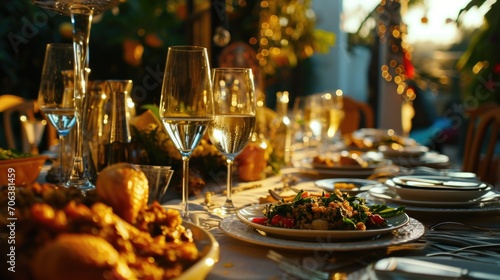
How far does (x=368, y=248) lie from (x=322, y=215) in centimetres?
9

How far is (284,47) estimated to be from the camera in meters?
5.38

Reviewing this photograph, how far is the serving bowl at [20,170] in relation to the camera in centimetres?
127

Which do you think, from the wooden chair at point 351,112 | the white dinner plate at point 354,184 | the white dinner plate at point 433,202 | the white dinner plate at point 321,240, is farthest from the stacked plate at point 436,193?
the wooden chair at point 351,112

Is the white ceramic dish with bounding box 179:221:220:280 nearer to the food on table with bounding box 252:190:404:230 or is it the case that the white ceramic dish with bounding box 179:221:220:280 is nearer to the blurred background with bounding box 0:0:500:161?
the food on table with bounding box 252:190:404:230

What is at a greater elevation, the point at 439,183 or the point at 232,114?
the point at 232,114

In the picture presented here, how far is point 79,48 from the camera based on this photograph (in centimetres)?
132

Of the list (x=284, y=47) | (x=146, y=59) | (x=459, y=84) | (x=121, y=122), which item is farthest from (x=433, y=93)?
(x=121, y=122)

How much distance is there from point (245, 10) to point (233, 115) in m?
4.10

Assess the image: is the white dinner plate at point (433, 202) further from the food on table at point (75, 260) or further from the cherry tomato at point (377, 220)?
the food on table at point (75, 260)

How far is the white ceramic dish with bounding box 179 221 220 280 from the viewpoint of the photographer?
61 cm

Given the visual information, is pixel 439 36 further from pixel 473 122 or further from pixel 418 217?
pixel 418 217

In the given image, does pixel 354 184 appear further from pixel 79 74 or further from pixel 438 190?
pixel 79 74

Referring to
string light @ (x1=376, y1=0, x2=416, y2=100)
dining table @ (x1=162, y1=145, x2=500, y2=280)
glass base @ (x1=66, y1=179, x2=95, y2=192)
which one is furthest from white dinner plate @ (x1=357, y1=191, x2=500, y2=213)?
string light @ (x1=376, y1=0, x2=416, y2=100)

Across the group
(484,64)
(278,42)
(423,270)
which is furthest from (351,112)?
(423,270)
